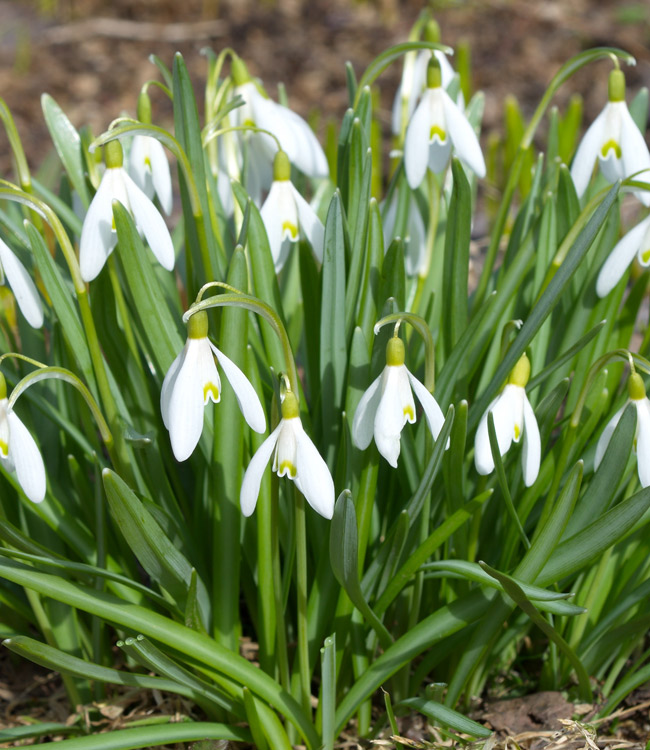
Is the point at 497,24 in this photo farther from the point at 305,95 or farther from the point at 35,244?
the point at 35,244

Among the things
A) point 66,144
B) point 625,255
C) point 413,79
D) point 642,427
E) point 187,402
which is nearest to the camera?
point 187,402

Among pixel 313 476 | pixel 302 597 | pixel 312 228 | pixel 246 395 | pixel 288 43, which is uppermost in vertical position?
pixel 288 43

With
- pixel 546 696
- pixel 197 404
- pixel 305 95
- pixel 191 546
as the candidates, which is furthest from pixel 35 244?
pixel 305 95

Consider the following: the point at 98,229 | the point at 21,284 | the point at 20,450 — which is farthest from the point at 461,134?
the point at 20,450

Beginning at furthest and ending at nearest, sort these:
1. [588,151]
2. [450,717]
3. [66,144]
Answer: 1. [66,144]
2. [588,151]
3. [450,717]

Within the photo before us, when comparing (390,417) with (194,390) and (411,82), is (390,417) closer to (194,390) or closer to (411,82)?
(194,390)
